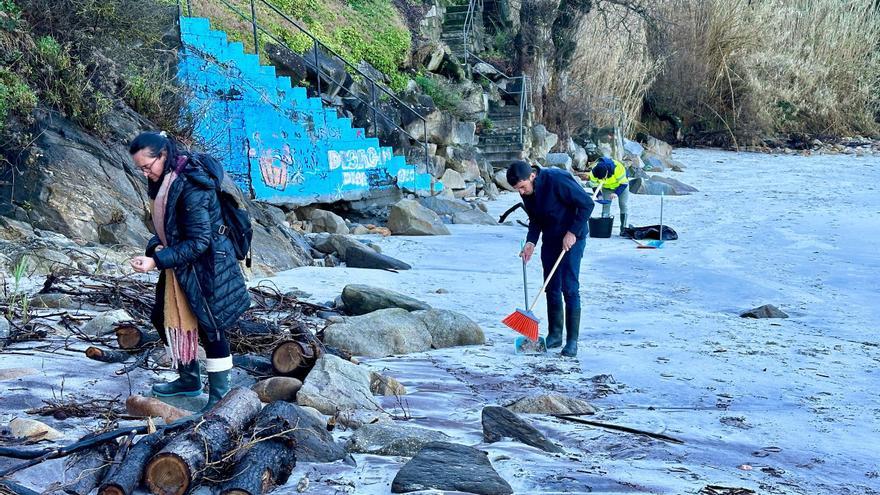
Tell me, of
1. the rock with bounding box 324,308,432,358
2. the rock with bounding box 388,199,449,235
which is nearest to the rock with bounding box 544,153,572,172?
the rock with bounding box 388,199,449,235

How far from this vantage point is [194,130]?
43.4 feet

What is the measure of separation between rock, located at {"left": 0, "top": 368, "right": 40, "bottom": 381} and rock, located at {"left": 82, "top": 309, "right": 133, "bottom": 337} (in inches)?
33.6

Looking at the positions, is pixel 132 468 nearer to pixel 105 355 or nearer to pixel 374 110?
pixel 105 355

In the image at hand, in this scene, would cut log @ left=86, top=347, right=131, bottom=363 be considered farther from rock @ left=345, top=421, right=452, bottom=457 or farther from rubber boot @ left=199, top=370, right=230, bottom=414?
rock @ left=345, top=421, right=452, bottom=457

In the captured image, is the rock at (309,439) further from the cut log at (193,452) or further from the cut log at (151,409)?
the cut log at (151,409)

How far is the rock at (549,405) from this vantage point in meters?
5.49

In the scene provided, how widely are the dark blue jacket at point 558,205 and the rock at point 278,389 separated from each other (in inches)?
104

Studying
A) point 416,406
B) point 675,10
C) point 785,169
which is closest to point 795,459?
point 416,406

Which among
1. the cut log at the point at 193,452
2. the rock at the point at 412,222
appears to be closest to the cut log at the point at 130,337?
the cut log at the point at 193,452

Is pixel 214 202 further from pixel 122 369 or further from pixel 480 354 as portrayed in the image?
pixel 480 354

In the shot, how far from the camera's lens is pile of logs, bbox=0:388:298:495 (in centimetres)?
380

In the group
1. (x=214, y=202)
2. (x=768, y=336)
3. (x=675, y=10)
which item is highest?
(x=675, y=10)

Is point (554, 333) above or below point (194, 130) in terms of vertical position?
below

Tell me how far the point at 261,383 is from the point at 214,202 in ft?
3.67
